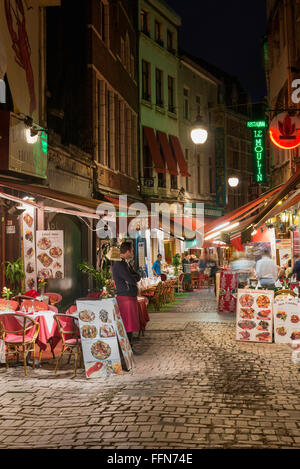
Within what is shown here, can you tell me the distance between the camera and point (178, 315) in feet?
50.3

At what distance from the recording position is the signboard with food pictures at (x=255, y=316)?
1052cm

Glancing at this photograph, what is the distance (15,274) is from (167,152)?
18.6 m

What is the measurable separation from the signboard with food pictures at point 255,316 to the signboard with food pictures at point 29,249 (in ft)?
16.1

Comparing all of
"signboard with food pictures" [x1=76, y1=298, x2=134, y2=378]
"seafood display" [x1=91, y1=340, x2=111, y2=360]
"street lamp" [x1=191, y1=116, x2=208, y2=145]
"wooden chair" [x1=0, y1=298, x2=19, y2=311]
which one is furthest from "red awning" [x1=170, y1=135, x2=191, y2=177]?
"seafood display" [x1=91, y1=340, x2=111, y2=360]

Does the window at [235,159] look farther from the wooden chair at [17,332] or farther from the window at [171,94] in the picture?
the wooden chair at [17,332]

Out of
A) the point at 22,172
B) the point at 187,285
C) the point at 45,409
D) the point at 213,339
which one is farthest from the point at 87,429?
the point at 187,285

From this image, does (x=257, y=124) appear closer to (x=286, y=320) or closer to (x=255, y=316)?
(x=255, y=316)

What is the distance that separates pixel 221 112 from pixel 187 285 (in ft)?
48.7

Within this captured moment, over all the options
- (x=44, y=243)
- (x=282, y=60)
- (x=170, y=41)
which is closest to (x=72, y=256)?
(x=44, y=243)

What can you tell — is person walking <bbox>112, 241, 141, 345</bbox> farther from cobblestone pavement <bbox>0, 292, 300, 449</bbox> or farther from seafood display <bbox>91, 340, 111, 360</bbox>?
seafood display <bbox>91, 340, 111, 360</bbox>

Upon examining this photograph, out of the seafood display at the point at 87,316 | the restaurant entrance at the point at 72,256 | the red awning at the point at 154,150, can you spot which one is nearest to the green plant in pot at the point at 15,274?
the restaurant entrance at the point at 72,256

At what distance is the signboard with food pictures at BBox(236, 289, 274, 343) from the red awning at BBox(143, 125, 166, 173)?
17538 mm

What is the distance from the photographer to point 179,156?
3039 cm

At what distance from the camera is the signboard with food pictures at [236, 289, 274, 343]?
10523 millimetres
